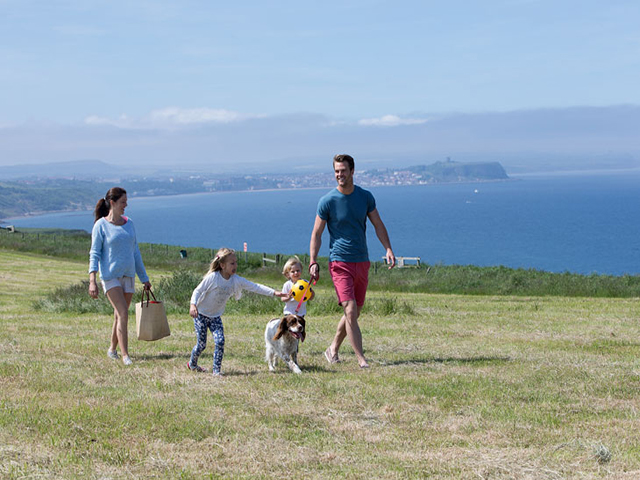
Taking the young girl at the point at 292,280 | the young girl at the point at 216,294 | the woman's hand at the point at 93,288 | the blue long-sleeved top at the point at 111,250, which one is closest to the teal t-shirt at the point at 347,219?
the young girl at the point at 292,280

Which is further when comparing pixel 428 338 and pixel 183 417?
pixel 428 338

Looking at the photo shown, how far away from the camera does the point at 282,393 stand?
23.8 feet

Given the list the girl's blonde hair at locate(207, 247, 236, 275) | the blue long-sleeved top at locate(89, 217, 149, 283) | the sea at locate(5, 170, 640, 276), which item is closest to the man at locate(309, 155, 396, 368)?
the girl's blonde hair at locate(207, 247, 236, 275)

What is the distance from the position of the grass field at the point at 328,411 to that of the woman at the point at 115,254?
0.77 m

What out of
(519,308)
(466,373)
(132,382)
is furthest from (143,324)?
(519,308)

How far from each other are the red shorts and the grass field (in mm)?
858

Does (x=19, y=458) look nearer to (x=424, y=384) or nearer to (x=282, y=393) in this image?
(x=282, y=393)

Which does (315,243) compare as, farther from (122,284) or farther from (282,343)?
(122,284)

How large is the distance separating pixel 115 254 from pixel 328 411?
3599 millimetres

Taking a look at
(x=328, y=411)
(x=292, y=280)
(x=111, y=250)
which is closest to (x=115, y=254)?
(x=111, y=250)

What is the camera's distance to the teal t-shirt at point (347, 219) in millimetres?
8531

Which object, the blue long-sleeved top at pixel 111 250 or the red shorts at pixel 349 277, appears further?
the blue long-sleeved top at pixel 111 250

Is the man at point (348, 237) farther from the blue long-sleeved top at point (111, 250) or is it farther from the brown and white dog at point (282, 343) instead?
the blue long-sleeved top at point (111, 250)

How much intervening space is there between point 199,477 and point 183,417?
1.44 metres
